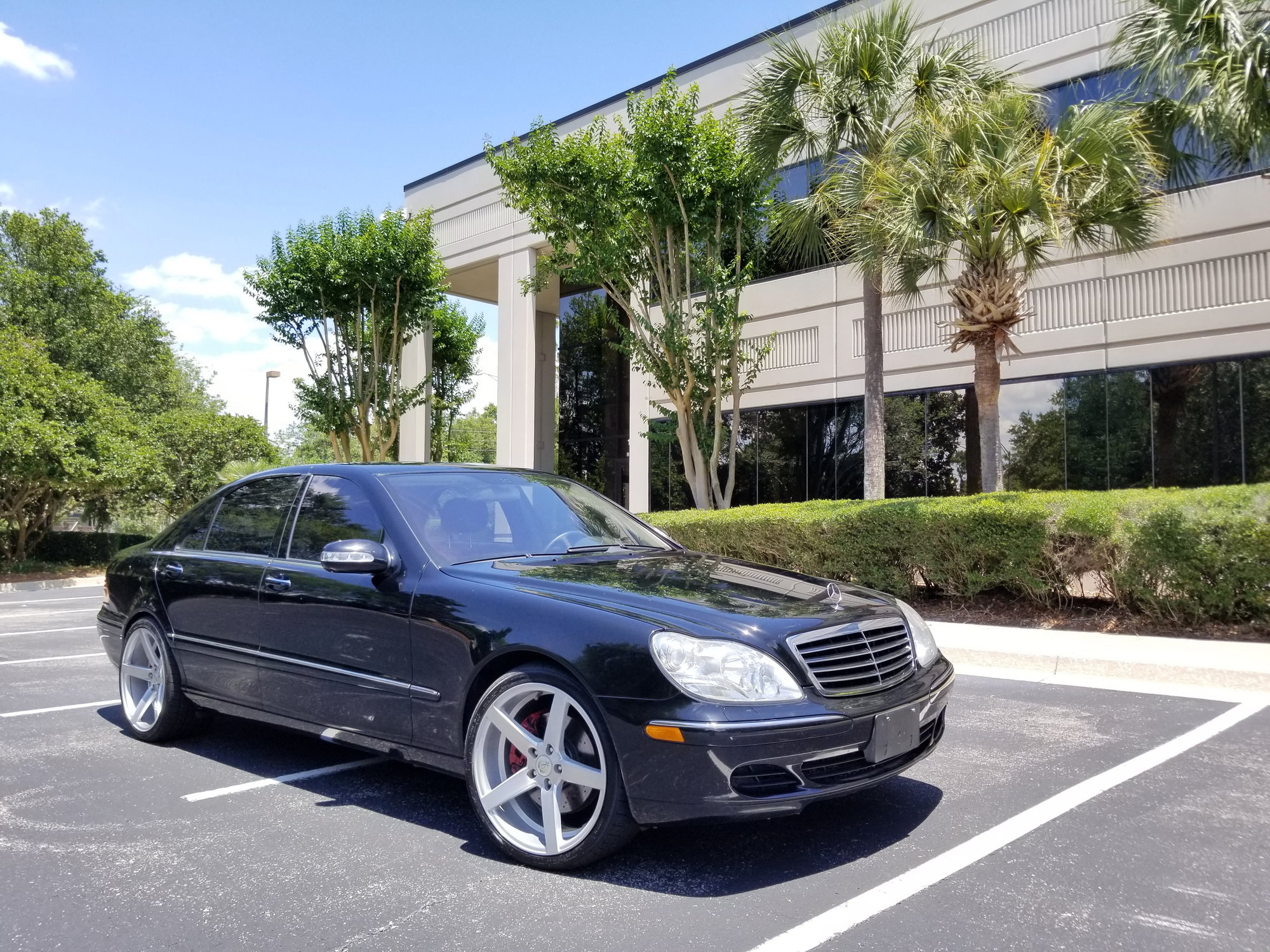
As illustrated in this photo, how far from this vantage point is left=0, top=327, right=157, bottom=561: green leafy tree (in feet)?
63.5

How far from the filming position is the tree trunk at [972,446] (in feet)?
52.3

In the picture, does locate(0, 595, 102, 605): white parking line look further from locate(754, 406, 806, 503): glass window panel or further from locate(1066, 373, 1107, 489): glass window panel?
locate(1066, 373, 1107, 489): glass window panel

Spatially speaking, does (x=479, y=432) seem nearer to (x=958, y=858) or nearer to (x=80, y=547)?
(x=80, y=547)

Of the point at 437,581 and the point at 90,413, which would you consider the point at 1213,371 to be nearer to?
the point at 437,581

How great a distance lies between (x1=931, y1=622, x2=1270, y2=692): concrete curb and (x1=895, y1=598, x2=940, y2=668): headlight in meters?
4.21

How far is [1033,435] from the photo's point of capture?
1530cm

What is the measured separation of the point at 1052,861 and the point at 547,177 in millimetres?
14403

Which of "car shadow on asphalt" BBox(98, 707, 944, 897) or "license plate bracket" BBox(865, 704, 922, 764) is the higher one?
Result: "license plate bracket" BBox(865, 704, 922, 764)

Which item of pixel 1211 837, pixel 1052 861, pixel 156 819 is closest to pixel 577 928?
pixel 1052 861

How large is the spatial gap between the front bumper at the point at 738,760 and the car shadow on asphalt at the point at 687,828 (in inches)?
6.8


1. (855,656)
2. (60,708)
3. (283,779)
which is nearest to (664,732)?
(855,656)

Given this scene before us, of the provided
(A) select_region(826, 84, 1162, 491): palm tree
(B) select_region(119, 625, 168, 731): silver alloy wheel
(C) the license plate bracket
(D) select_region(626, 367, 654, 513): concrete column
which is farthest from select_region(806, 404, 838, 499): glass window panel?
(C) the license plate bracket

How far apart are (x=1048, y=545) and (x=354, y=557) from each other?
7.91m

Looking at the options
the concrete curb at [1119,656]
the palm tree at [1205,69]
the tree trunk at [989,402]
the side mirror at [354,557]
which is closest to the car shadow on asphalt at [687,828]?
the side mirror at [354,557]
